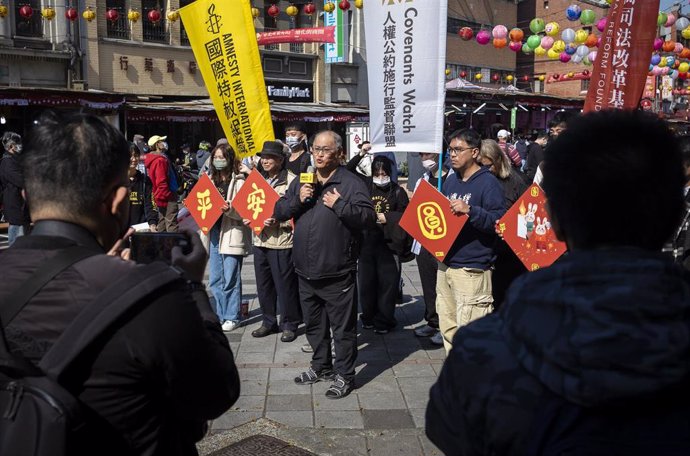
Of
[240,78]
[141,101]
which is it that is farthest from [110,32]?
[240,78]

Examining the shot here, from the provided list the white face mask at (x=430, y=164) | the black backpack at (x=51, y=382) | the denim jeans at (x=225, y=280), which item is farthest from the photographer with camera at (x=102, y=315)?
the white face mask at (x=430, y=164)

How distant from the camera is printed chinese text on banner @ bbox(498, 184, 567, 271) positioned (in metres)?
4.79

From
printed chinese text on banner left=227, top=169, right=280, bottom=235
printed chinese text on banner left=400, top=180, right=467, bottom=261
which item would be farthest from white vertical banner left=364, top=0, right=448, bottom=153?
printed chinese text on banner left=227, top=169, right=280, bottom=235

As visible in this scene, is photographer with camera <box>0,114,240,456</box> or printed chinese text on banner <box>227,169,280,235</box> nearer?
photographer with camera <box>0,114,240,456</box>

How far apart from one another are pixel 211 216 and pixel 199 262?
4.88m

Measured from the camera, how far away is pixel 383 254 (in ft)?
22.0

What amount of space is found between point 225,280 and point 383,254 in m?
1.58

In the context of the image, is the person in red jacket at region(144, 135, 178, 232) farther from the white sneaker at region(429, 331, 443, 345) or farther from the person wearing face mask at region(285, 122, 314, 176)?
the white sneaker at region(429, 331, 443, 345)

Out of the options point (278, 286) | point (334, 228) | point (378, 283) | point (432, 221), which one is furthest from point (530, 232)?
point (278, 286)

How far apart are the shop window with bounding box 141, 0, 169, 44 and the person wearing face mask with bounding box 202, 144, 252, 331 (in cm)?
1948

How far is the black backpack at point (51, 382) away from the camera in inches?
55.5

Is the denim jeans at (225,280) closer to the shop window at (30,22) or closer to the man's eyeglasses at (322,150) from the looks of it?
the man's eyeglasses at (322,150)

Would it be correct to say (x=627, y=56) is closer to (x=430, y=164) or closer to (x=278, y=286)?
(x=430, y=164)

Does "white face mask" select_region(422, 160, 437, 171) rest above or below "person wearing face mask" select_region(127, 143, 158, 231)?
above
